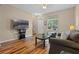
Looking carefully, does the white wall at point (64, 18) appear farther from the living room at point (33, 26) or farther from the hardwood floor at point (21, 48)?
the hardwood floor at point (21, 48)

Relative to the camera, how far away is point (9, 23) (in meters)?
1.62

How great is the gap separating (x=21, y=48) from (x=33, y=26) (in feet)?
1.40

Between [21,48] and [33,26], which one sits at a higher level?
[33,26]

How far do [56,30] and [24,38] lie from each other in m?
0.60

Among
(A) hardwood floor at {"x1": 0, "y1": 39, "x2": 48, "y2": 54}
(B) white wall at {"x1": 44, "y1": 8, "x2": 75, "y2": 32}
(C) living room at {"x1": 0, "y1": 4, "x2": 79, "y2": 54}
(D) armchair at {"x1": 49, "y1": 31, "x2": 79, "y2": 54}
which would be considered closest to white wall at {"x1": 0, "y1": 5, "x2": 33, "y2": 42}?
(C) living room at {"x1": 0, "y1": 4, "x2": 79, "y2": 54}

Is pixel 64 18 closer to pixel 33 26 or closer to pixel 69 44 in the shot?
pixel 69 44

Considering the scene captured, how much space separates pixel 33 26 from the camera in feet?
5.44

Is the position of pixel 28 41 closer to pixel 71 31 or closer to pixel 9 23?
pixel 9 23

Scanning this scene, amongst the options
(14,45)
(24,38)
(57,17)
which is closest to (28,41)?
(24,38)

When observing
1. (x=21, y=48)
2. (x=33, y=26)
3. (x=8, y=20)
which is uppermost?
(x=8, y=20)

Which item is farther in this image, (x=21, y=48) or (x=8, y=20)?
(x=8, y=20)

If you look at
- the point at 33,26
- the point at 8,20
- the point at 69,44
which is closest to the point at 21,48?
the point at 33,26

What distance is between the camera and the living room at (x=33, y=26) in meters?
1.42
